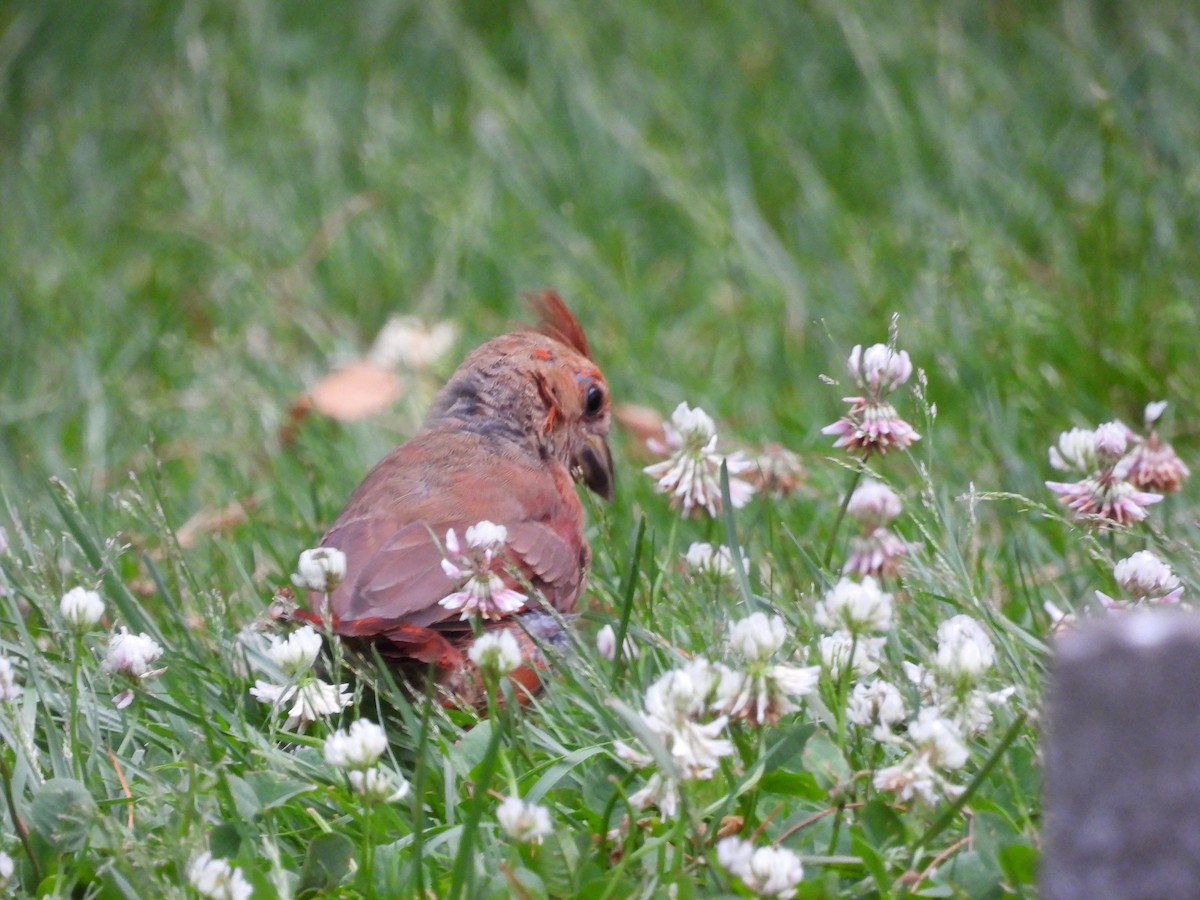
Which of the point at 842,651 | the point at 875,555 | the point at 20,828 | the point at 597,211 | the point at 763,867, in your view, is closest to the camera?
A: the point at 763,867

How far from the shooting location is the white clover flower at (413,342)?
474cm

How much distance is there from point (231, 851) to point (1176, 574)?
1453mm

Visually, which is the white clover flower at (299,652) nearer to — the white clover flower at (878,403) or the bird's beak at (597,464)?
the white clover flower at (878,403)

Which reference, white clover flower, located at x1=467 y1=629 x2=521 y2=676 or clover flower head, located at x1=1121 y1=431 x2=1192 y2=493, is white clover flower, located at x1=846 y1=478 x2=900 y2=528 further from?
white clover flower, located at x1=467 y1=629 x2=521 y2=676

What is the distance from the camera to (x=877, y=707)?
1.99 m

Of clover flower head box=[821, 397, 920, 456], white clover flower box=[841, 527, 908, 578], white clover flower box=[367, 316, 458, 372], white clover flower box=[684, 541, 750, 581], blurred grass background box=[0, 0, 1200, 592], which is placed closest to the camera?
clover flower head box=[821, 397, 920, 456]

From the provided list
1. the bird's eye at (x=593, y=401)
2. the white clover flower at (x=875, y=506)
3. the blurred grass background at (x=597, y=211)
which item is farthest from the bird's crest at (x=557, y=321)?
the white clover flower at (x=875, y=506)

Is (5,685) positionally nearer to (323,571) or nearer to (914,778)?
(323,571)

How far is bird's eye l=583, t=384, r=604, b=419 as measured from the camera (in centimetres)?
352

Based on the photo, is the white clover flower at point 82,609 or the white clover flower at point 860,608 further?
the white clover flower at point 82,609

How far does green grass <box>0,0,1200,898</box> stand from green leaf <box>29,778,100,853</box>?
0.6 inches

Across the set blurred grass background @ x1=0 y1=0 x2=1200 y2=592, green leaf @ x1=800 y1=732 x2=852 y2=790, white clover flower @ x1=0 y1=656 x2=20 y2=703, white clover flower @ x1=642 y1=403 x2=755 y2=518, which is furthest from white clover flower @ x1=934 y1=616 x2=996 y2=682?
blurred grass background @ x1=0 y1=0 x2=1200 y2=592

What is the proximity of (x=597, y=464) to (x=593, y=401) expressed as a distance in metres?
0.15

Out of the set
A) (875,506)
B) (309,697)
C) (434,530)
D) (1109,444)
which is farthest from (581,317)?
(309,697)
